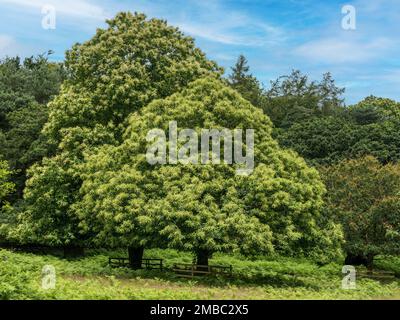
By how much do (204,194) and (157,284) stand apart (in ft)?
15.7

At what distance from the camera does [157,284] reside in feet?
84.4

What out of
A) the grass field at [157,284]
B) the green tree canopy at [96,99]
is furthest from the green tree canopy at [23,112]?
the grass field at [157,284]

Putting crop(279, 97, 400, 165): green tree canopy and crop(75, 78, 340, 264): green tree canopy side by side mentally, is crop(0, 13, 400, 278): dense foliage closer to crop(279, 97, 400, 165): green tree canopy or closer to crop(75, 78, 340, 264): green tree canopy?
crop(75, 78, 340, 264): green tree canopy

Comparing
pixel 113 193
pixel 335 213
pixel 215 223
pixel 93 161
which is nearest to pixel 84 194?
pixel 93 161

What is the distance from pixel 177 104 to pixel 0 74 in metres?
40.7

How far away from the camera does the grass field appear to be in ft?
58.1

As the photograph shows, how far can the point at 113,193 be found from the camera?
28094 millimetres

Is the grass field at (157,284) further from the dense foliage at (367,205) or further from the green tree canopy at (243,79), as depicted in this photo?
the green tree canopy at (243,79)

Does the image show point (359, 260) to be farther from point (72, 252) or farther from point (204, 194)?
point (72, 252)

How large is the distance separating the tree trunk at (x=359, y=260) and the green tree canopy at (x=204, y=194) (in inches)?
346

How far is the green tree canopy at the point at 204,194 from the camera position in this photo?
2577 cm

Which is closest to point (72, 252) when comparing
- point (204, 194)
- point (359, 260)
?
point (204, 194)

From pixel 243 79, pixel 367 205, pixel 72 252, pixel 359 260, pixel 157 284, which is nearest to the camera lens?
pixel 157 284

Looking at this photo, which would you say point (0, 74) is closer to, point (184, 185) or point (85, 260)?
point (85, 260)
